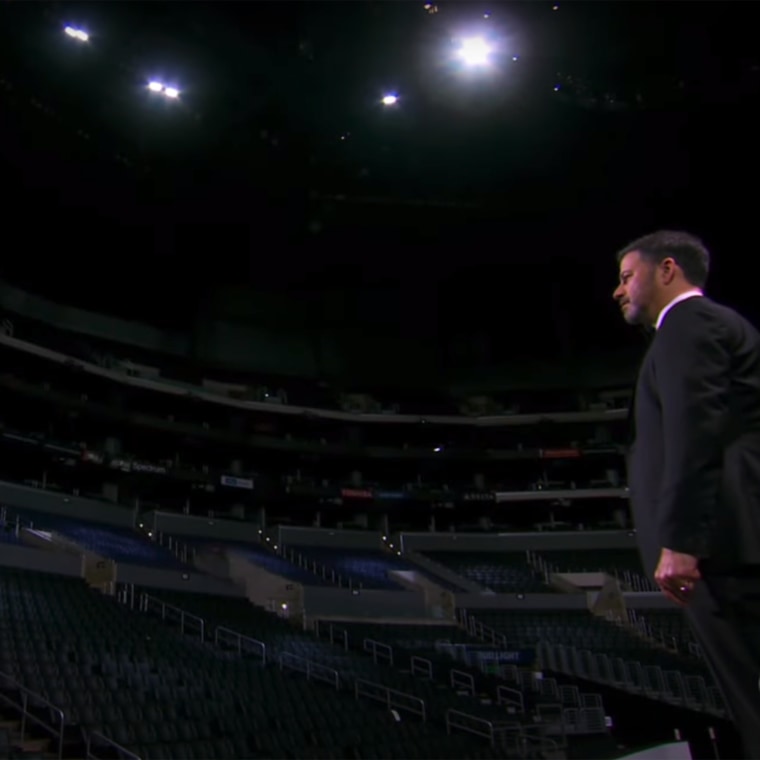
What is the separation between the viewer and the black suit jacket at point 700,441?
1.84 meters

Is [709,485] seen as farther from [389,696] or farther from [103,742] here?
[389,696]

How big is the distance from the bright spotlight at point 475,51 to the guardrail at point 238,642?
1610 cm

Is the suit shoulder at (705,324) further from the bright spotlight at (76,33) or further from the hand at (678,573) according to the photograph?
the bright spotlight at (76,33)

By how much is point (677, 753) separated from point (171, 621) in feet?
40.8

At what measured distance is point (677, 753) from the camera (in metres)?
11.4

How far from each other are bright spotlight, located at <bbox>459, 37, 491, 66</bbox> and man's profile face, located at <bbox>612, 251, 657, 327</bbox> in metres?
18.5

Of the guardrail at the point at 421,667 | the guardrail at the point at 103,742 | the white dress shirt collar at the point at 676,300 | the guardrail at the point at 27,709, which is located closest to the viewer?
the white dress shirt collar at the point at 676,300

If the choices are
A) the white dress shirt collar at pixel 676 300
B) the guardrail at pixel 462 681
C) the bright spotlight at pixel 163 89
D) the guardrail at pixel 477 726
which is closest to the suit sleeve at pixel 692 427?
the white dress shirt collar at pixel 676 300

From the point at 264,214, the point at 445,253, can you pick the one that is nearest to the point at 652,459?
the point at 264,214

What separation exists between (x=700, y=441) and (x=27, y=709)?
10806mm

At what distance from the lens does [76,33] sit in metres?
18.6

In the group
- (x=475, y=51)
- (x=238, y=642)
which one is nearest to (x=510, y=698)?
(x=238, y=642)

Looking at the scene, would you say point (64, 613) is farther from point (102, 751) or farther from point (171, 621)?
point (102, 751)

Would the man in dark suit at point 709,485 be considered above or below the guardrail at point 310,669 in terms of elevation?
above
